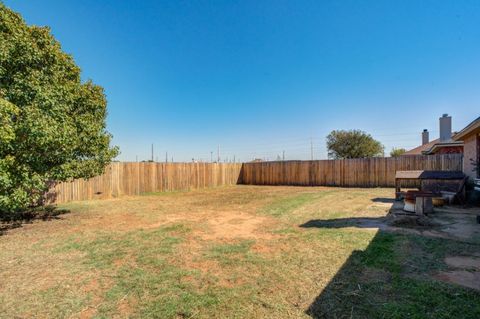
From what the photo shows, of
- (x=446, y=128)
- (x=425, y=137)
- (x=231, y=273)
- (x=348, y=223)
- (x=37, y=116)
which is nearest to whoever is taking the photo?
(x=231, y=273)

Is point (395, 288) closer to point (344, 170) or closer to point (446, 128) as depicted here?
point (344, 170)

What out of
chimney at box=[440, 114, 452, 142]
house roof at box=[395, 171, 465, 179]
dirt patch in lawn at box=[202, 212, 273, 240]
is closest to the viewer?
dirt patch in lawn at box=[202, 212, 273, 240]

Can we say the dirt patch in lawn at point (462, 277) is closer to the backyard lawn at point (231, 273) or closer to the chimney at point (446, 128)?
the backyard lawn at point (231, 273)

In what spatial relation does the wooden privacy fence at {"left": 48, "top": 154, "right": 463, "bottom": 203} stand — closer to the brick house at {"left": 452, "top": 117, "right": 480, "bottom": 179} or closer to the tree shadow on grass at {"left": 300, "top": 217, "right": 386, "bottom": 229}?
the brick house at {"left": 452, "top": 117, "right": 480, "bottom": 179}

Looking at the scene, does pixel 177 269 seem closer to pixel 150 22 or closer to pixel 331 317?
pixel 331 317

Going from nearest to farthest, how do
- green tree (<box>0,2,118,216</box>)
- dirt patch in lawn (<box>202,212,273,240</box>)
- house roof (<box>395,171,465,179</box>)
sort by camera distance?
green tree (<box>0,2,118,216</box>)
dirt patch in lawn (<box>202,212,273,240</box>)
house roof (<box>395,171,465,179</box>)

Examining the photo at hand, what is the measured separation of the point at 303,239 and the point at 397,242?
1502 mm

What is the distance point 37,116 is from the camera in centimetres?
483

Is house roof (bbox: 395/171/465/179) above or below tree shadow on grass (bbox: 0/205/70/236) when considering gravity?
above

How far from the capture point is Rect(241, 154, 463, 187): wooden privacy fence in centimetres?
1279

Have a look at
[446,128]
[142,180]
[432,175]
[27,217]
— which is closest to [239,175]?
[142,180]

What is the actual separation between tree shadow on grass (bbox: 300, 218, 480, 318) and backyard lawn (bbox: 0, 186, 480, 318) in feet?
0.03

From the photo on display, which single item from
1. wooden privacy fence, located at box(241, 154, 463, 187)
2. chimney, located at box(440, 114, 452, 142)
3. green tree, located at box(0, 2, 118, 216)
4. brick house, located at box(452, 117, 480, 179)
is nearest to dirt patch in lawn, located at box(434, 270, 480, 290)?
brick house, located at box(452, 117, 480, 179)

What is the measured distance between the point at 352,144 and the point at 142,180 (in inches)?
937
